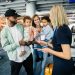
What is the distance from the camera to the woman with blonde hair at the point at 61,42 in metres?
2.42

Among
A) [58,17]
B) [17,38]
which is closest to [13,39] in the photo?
[17,38]

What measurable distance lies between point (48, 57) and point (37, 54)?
23 cm

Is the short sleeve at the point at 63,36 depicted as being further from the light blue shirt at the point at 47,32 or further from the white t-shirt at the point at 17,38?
the light blue shirt at the point at 47,32

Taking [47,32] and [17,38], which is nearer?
[17,38]

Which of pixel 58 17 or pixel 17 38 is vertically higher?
pixel 58 17

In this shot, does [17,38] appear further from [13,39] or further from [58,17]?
[58,17]

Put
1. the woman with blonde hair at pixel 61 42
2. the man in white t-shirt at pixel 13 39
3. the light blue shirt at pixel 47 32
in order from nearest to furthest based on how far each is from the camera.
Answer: the woman with blonde hair at pixel 61 42 → the man in white t-shirt at pixel 13 39 → the light blue shirt at pixel 47 32

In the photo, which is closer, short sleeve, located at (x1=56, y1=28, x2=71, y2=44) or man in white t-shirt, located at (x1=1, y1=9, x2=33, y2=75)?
short sleeve, located at (x1=56, y1=28, x2=71, y2=44)

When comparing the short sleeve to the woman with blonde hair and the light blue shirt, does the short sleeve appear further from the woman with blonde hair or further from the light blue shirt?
the light blue shirt

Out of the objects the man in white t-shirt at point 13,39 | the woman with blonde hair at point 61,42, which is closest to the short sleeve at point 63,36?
the woman with blonde hair at point 61,42

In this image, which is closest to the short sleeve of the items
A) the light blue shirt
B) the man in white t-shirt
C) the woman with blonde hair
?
the woman with blonde hair

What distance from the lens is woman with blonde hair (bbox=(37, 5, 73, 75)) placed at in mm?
2418

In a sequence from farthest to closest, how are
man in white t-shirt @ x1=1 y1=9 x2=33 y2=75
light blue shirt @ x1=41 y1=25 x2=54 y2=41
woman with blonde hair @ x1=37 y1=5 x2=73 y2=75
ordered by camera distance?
light blue shirt @ x1=41 y1=25 x2=54 y2=41 < man in white t-shirt @ x1=1 y1=9 x2=33 y2=75 < woman with blonde hair @ x1=37 y1=5 x2=73 y2=75

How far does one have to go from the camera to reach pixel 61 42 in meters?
2.42
